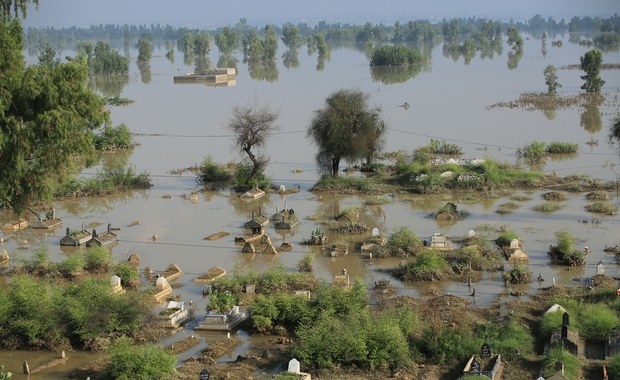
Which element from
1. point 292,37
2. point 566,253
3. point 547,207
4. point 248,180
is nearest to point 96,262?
point 248,180

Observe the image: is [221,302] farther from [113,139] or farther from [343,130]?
[113,139]

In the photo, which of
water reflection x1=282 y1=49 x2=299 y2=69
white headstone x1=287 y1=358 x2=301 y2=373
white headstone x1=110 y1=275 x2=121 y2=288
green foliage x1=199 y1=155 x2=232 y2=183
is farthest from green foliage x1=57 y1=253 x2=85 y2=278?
water reflection x1=282 y1=49 x2=299 y2=69

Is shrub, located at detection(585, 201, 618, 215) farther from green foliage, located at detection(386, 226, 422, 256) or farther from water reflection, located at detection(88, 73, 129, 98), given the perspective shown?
water reflection, located at detection(88, 73, 129, 98)

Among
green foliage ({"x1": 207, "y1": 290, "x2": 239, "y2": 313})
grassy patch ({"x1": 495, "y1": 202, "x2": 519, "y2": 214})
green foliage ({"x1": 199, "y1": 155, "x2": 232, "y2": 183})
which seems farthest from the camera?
green foliage ({"x1": 199, "y1": 155, "x2": 232, "y2": 183})

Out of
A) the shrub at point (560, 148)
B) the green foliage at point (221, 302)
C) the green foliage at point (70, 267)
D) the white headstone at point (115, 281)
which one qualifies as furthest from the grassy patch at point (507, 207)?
the green foliage at point (70, 267)

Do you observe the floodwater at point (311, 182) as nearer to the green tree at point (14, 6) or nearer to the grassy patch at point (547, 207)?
the grassy patch at point (547, 207)

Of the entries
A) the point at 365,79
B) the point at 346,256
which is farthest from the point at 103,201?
the point at 365,79
